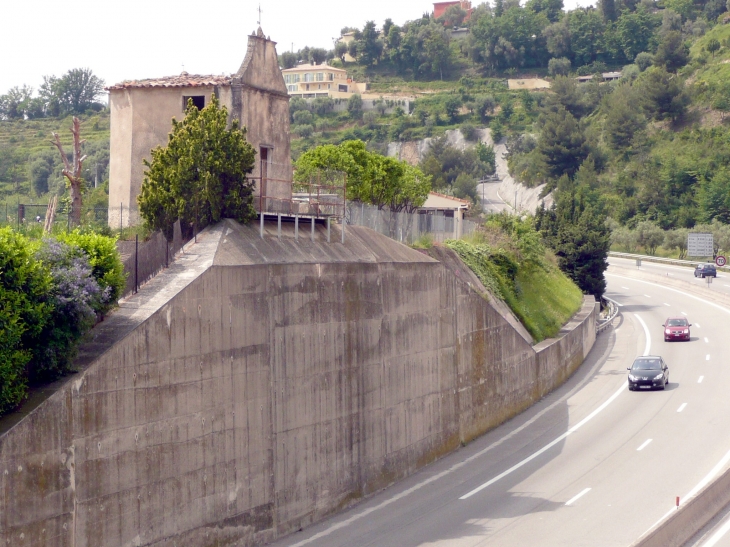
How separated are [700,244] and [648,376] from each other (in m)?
51.7

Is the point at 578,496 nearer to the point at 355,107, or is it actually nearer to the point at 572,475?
the point at 572,475

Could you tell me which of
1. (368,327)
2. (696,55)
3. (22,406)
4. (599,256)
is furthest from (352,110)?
(22,406)

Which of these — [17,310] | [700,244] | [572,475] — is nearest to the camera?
[17,310]

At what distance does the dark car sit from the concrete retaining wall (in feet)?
35.9

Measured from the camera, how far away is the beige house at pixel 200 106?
24656mm

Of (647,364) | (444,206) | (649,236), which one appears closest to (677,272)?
(649,236)

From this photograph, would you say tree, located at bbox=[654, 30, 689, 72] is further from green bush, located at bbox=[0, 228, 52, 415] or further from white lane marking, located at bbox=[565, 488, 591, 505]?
green bush, located at bbox=[0, 228, 52, 415]

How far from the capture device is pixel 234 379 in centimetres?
1984

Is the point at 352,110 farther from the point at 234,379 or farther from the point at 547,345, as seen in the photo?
the point at 234,379

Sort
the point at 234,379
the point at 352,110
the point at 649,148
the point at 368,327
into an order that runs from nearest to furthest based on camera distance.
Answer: the point at 234,379, the point at 368,327, the point at 649,148, the point at 352,110

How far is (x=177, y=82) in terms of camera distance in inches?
1029

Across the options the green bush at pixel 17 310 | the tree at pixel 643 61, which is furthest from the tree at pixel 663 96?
the green bush at pixel 17 310

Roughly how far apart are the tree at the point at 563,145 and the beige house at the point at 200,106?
95.5 metres

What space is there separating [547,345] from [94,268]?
25089 millimetres
